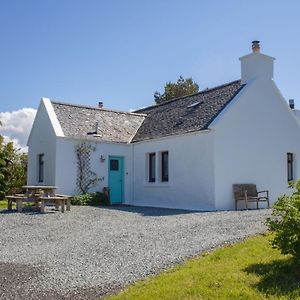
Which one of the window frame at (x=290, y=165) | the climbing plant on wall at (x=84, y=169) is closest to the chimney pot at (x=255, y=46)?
the window frame at (x=290, y=165)

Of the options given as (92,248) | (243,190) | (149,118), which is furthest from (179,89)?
(92,248)

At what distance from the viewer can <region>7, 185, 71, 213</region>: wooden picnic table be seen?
15.6 metres

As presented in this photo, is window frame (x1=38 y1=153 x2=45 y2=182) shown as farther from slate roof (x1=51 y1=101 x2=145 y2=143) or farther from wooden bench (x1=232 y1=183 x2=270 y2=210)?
wooden bench (x1=232 y1=183 x2=270 y2=210)

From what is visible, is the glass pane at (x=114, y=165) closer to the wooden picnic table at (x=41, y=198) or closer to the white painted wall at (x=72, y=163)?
the white painted wall at (x=72, y=163)

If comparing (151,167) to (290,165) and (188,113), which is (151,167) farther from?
(290,165)

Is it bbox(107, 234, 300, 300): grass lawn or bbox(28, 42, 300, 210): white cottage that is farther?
bbox(28, 42, 300, 210): white cottage

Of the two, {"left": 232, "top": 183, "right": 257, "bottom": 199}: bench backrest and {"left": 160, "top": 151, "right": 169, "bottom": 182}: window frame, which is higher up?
{"left": 160, "top": 151, "right": 169, "bottom": 182}: window frame

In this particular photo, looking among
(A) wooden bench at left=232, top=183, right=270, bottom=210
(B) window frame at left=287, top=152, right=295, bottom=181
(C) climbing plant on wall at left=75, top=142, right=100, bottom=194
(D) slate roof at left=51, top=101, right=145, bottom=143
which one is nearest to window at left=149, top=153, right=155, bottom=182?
(D) slate roof at left=51, top=101, right=145, bottom=143

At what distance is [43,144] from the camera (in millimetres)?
22000

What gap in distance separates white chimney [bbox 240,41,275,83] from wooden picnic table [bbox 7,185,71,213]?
973 cm

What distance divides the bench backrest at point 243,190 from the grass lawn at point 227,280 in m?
9.73

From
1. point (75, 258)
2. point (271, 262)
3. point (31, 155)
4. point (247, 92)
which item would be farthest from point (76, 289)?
point (31, 155)

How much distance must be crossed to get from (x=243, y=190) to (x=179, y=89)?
25499mm

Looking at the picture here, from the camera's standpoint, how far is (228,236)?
9.53 meters
